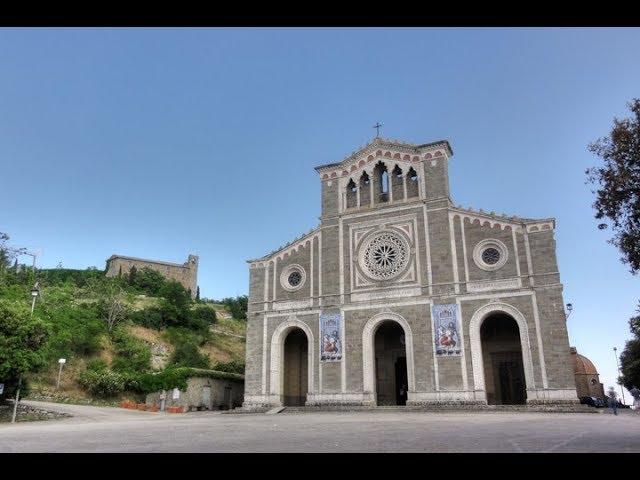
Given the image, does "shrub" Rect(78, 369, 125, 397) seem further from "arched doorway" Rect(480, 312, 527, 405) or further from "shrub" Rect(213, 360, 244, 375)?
"arched doorway" Rect(480, 312, 527, 405)

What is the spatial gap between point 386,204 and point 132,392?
69.0 feet

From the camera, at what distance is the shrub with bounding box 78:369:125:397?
115 feet

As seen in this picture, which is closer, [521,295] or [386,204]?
[521,295]

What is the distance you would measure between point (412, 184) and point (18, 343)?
23.0 m

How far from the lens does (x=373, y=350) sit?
104ft

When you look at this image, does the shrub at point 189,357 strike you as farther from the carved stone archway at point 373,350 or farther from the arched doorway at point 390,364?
the carved stone archway at point 373,350

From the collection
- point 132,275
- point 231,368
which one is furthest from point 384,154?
point 132,275

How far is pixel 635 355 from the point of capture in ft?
140

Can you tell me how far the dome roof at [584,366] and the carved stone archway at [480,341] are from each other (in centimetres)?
3269

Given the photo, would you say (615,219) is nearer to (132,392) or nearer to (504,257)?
(504,257)

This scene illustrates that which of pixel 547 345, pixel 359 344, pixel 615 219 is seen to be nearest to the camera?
pixel 615 219

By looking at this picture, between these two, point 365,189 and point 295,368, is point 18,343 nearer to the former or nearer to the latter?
point 295,368
